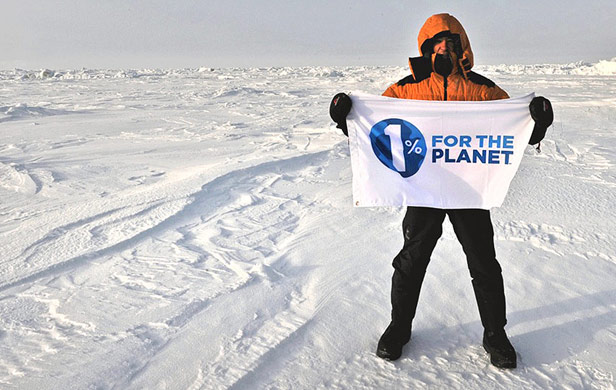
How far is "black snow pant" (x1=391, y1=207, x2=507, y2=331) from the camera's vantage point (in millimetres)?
1896

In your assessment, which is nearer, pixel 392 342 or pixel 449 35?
pixel 449 35

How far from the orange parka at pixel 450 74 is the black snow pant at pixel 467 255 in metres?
A: 0.52

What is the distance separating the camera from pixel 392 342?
6.47ft

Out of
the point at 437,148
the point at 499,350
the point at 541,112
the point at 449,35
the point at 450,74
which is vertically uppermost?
the point at 449,35

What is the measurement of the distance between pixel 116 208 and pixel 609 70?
50.3m

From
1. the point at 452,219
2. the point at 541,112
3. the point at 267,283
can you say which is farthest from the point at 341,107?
the point at 267,283

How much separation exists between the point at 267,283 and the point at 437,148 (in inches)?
52.1

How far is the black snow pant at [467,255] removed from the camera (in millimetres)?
1896

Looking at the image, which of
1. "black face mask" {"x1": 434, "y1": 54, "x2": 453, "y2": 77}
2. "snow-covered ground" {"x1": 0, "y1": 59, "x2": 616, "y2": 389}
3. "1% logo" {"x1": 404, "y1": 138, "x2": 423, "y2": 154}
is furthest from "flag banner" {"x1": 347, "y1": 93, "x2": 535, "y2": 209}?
"snow-covered ground" {"x1": 0, "y1": 59, "x2": 616, "y2": 389}

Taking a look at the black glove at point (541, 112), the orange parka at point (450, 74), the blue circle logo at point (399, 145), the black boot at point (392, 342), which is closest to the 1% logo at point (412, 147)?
the blue circle logo at point (399, 145)

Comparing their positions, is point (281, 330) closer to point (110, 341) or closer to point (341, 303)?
point (341, 303)

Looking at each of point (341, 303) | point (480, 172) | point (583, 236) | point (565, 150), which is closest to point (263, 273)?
point (341, 303)

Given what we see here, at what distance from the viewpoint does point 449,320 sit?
2262mm

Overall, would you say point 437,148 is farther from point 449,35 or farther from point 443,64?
point 449,35
